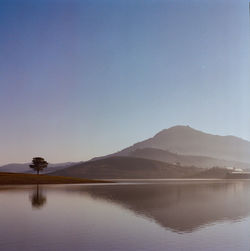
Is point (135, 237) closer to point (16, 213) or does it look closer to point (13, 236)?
point (13, 236)

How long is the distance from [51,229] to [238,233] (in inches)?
828

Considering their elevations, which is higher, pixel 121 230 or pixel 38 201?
pixel 121 230

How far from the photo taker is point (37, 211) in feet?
193

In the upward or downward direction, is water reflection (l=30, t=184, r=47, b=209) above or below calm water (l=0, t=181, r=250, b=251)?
below

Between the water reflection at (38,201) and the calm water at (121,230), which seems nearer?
the calm water at (121,230)

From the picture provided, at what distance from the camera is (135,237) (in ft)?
121

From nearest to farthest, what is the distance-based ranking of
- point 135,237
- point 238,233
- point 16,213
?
point 135,237, point 238,233, point 16,213

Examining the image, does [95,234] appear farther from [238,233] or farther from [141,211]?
[141,211]

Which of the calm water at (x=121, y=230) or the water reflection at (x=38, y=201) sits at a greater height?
the calm water at (x=121, y=230)

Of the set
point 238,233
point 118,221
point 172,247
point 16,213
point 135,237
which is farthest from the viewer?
point 16,213

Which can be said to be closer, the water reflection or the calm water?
the calm water

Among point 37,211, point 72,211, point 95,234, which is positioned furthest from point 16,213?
point 95,234

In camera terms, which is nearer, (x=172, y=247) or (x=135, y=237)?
(x=172, y=247)

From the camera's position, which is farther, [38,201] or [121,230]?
[38,201]
